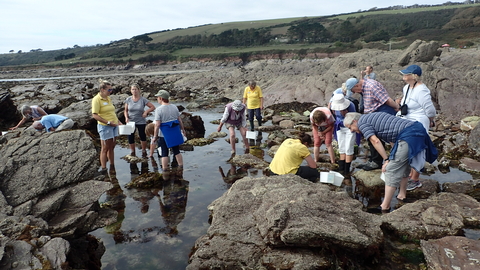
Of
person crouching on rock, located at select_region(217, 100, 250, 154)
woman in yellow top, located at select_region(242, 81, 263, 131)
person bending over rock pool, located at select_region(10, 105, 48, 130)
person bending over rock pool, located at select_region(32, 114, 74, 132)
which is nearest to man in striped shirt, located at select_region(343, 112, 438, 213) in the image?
person crouching on rock, located at select_region(217, 100, 250, 154)

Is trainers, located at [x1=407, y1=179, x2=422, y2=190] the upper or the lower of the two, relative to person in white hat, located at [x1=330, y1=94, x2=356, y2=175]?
lower

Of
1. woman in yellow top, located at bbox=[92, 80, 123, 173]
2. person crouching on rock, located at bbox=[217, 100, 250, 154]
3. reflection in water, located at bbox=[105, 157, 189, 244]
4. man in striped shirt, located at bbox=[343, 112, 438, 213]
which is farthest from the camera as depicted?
person crouching on rock, located at bbox=[217, 100, 250, 154]

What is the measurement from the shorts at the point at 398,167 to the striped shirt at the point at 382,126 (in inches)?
8.1

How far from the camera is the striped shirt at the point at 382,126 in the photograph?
5.38 metres

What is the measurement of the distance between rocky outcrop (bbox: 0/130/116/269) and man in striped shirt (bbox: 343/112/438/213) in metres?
4.69

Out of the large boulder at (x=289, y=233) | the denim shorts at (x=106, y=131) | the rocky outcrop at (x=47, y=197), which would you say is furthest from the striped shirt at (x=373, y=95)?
the denim shorts at (x=106, y=131)

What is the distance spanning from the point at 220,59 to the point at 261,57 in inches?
467

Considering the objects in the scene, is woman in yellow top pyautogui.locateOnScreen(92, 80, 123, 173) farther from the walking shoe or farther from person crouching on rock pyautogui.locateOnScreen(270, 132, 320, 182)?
the walking shoe

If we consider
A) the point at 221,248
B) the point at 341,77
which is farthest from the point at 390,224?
the point at 341,77

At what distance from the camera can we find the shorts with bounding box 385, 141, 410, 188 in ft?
17.4

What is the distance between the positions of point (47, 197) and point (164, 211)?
1996 mm

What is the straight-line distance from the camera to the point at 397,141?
5395 mm

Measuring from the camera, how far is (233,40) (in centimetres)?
11094

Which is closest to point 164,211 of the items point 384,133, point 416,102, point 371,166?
point 384,133
